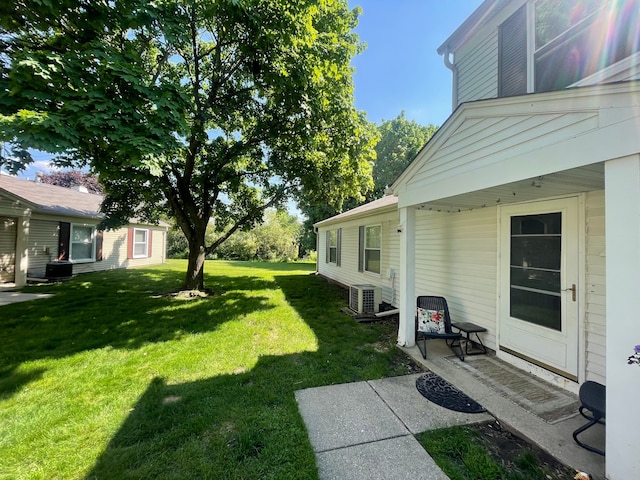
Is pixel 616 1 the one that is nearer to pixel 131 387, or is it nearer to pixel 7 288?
pixel 131 387

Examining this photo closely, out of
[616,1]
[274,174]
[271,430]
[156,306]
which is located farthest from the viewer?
[274,174]

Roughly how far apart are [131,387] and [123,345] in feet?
5.25

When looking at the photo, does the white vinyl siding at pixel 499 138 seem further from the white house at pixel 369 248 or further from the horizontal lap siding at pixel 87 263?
the horizontal lap siding at pixel 87 263

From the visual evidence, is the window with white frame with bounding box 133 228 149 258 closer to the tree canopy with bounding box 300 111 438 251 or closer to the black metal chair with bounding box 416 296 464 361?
→ the tree canopy with bounding box 300 111 438 251

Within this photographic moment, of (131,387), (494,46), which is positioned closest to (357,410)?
(131,387)

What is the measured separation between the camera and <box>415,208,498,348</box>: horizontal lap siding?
4.16m

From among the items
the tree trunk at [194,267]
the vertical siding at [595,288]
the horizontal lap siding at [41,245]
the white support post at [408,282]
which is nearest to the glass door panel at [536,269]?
the vertical siding at [595,288]

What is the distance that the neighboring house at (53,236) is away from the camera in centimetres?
849

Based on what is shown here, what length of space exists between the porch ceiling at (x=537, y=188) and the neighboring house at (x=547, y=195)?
0.02 metres

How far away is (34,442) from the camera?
7.47 ft

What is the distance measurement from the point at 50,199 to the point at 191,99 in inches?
420

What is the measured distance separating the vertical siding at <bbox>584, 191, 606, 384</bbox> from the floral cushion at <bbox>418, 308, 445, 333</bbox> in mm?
1657

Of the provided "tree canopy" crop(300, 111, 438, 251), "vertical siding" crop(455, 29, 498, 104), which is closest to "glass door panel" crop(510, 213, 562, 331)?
"vertical siding" crop(455, 29, 498, 104)

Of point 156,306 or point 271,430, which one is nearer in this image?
point 271,430
